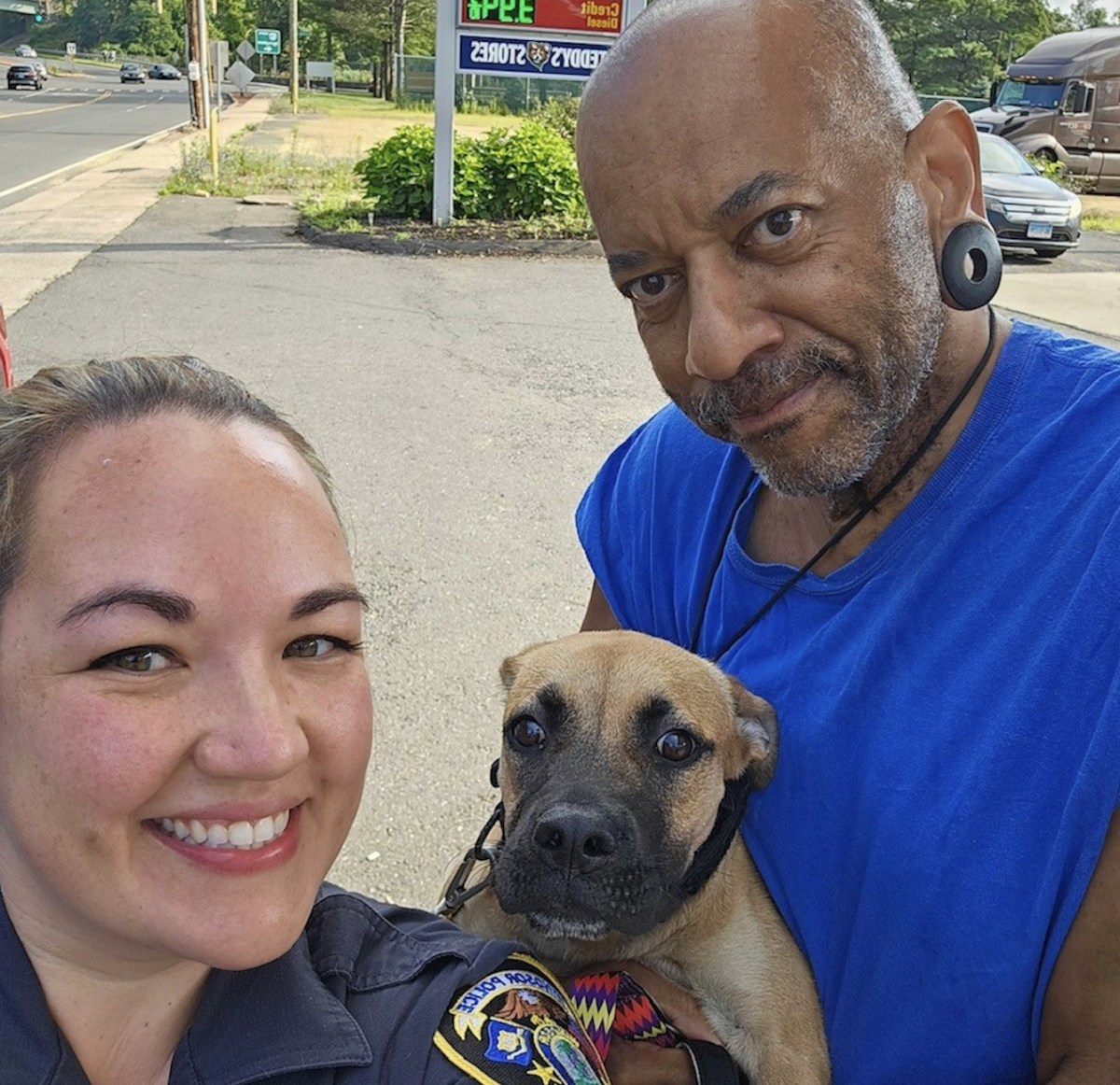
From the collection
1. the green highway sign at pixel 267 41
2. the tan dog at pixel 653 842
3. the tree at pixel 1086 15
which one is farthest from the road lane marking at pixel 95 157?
the tree at pixel 1086 15

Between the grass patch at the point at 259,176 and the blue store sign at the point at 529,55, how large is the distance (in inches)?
272

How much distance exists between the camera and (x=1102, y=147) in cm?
3106

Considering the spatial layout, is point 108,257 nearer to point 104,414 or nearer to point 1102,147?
point 104,414

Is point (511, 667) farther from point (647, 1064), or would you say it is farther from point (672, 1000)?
point (647, 1064)

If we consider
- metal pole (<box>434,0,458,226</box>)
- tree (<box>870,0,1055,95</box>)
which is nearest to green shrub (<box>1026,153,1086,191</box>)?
metal pole (<box>434,0,458,226</box>)

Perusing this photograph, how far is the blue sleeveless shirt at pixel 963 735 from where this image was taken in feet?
5.41

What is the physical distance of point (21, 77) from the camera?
227 ft

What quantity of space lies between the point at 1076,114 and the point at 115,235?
85.2 ft

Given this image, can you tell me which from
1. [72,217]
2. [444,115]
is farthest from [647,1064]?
[72,217]

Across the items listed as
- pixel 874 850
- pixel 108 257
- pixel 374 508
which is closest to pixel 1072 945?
pixel 874 850

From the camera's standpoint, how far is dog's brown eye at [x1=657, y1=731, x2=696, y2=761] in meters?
2.53

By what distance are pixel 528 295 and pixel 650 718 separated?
39.3ft

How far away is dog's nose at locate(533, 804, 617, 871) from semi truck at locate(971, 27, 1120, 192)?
31.7 meters

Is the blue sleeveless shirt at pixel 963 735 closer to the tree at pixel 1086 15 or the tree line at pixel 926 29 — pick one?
the tree line at pixel 926 29
